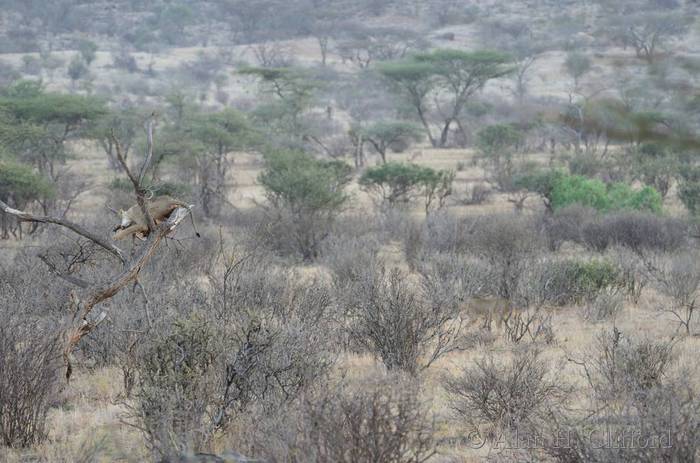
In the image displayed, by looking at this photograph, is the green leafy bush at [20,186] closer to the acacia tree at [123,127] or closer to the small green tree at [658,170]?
the acacia tree at [123,127]

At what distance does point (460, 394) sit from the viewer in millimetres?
5547

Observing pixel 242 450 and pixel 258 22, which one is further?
pixel 258 22

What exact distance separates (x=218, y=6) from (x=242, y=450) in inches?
2683

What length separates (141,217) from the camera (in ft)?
12.5

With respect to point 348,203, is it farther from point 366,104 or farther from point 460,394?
point 366,104

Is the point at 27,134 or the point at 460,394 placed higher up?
the point at 460,394

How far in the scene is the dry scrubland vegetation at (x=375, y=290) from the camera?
140 inches

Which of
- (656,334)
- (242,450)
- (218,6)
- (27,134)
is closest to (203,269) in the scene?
(656,334)

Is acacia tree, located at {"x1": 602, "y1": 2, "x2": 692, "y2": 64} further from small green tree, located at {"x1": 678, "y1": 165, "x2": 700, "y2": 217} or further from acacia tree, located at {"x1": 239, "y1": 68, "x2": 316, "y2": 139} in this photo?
acacia tree, located at {"x1": 239, "y1": 68, "x2": 316, "y2": 139}

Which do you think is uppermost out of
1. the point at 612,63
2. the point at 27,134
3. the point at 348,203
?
the point at 612,63

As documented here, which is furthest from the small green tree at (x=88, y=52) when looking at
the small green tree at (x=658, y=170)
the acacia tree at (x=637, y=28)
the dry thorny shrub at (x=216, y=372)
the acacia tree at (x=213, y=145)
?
the acacia tree at (x=637, y=28)
